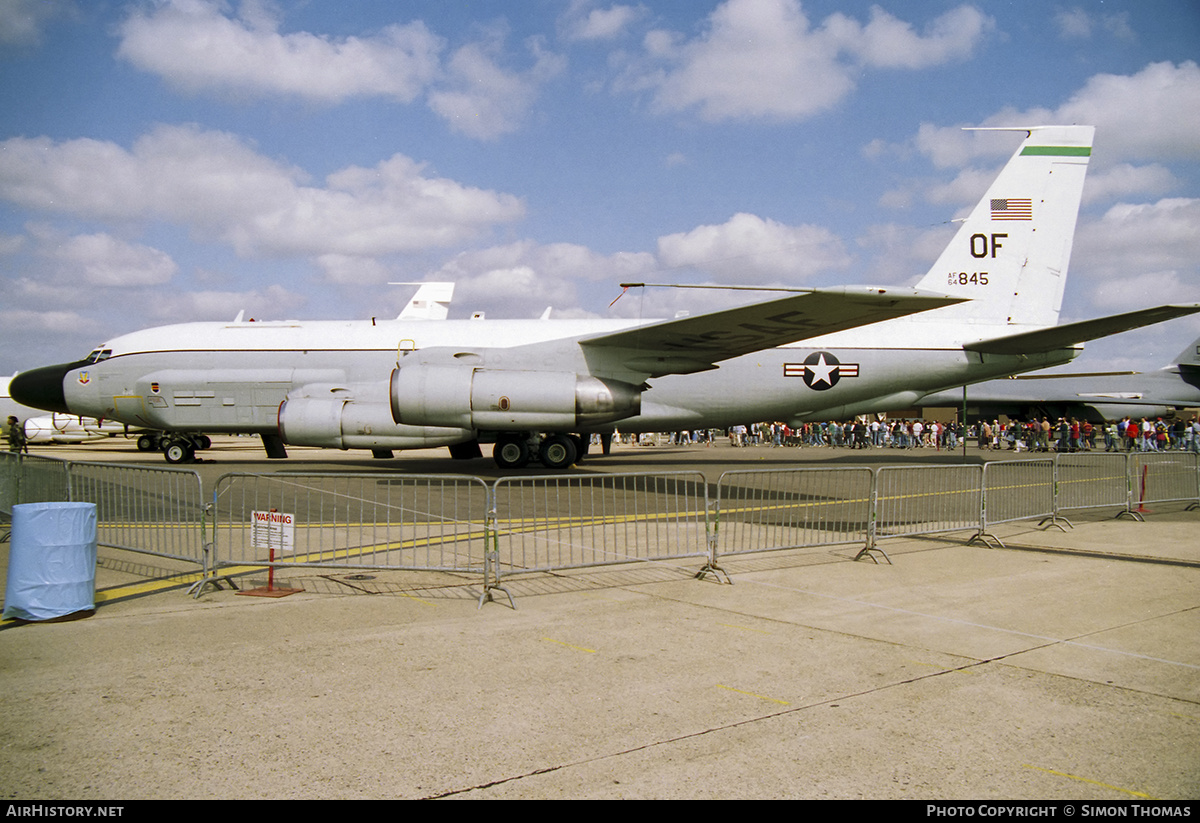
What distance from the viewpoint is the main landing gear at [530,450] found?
16156mm

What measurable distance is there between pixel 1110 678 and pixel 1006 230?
52.0ft

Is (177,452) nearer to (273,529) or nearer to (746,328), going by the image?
(746,328)

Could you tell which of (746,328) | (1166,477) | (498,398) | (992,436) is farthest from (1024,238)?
(992,436)

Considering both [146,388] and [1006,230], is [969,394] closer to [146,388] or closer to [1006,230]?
[1006,230]

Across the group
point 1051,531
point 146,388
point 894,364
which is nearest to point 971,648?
point 1051,531

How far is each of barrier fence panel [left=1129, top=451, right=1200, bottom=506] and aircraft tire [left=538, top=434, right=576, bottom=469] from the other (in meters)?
10.2

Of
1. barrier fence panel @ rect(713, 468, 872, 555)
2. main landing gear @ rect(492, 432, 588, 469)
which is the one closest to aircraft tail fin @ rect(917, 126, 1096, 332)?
barrier fence panel @ rect(713, 468, 872, 555)

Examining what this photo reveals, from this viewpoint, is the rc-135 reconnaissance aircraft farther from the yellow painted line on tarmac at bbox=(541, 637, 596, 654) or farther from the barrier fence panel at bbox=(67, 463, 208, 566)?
the yellow painted line on tarmac at bbox=(541, 637, 596, 654)

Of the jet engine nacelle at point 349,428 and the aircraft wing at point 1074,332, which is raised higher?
the aircraft wing at point 1074,332

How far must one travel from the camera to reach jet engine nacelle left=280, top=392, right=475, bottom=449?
15078 mm

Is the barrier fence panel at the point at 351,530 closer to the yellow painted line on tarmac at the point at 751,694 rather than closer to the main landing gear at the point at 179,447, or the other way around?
the yellow painted line on tarmac at the point at 751,694

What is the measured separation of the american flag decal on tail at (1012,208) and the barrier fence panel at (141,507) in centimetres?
1757

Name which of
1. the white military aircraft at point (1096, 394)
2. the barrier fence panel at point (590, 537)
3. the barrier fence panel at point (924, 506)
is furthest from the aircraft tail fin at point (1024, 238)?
the white military aircraft at point (1096, 394)
